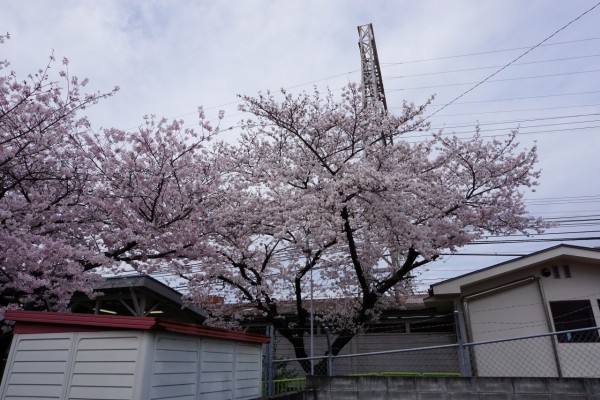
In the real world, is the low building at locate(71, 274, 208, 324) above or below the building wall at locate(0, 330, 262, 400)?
above

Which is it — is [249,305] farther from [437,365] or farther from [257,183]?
[437,365]

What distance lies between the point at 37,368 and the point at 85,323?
0.98 metres

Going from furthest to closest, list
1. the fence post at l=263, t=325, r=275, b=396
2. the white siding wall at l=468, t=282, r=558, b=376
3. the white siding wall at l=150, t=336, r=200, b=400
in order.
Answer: the white siding wall at l=468, t=282, r=558, b=376, the fence post at l=263, t=325, r=275, b=396, the white siding wall at l=150, t=336, r=200, b=400

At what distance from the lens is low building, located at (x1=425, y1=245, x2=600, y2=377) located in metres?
9.40

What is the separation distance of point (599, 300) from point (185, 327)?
→ 10231 millimetres

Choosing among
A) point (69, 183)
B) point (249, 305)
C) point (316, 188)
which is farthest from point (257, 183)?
point (69, 183)

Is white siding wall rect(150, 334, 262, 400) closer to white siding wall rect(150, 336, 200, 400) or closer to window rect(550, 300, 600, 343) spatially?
white siding wall rect(150, 336, 200, 400)

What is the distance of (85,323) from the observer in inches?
193

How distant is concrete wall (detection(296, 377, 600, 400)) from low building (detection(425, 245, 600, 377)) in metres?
4.30

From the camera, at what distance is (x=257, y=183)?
38.1 ft

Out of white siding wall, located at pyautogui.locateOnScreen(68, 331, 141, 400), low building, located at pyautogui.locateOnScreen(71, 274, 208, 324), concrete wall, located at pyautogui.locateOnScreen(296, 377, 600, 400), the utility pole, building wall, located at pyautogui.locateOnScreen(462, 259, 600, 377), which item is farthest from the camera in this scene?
the utility pole

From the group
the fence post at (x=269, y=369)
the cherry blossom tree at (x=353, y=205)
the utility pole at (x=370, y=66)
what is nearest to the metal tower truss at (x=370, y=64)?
the utility pole at (x=370, y=66)

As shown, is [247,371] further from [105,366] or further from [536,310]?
[536,310]

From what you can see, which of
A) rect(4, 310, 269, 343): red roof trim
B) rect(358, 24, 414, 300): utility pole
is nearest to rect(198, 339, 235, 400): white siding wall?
rect(4, 310, 269, 343): red roof trim
